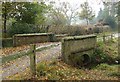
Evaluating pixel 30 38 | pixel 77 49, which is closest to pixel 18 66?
pixel 77 49

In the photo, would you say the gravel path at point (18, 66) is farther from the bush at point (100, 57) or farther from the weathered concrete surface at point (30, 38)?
the bush at point (100, 57)

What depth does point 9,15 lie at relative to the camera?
19.6m

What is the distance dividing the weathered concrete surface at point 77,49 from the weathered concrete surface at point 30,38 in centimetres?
433

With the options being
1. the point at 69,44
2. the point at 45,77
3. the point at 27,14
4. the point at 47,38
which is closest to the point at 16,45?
the point at 47,38

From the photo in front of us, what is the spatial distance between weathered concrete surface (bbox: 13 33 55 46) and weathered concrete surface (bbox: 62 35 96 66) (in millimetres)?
4327

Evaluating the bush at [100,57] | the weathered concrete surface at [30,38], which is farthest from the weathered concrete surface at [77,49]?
the weathered concrete surface at [30,38]

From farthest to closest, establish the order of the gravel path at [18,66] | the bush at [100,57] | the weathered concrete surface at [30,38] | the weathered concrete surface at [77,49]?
the weathered concrete surface at [30,38] → the bush at [100,57] → the weathered concrete surface at [77,49] → the gravel path at [18,66]

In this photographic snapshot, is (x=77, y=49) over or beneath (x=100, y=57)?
over

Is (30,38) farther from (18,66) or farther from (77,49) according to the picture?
(18,66)

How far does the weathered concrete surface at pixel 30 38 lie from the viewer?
15.2m

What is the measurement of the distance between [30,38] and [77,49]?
471 cm

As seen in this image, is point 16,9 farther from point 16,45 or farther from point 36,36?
point 16,45

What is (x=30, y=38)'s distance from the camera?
53.2ft

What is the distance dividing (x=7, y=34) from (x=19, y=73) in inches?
444
